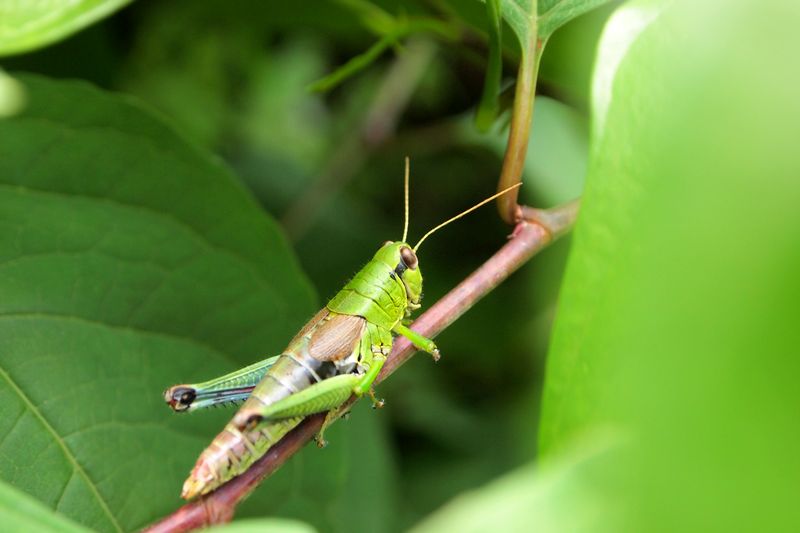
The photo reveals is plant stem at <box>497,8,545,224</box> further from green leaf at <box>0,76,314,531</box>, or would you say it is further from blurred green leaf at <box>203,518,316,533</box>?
blurred green leaf at <box>203,518,316,533</box>

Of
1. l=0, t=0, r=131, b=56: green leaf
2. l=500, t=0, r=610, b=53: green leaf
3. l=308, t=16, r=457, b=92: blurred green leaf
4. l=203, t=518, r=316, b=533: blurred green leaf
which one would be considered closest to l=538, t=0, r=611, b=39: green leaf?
l=500, t=0, r=610, b=53: green leaf

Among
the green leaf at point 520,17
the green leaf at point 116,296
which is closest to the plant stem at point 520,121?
the green leaf at point 520,17

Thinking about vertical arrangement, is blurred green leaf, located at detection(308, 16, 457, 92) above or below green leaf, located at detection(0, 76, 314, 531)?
above

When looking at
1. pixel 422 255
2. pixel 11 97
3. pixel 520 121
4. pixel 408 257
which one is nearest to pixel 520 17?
pixel 520 121

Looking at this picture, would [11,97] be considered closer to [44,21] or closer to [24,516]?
[44,21]

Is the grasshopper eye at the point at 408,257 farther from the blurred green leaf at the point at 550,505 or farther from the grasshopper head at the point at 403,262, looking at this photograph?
the blurred green leaf at the point at 550,505
